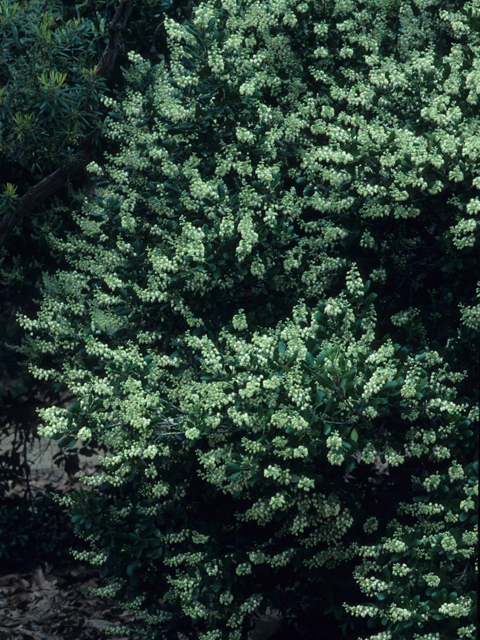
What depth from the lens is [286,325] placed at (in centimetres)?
420

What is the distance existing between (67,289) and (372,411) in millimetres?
2560

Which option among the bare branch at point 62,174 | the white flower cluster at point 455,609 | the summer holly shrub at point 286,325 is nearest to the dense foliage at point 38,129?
the bare branch at point 62,174

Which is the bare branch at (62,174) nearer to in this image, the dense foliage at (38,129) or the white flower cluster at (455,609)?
the dense foliage at (38,129)

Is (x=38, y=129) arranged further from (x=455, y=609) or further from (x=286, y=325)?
(x=455, y=609)

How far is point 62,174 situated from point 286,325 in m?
2.59

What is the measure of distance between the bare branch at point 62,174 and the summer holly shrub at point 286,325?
291 millimetres

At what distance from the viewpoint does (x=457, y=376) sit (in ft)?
13.1

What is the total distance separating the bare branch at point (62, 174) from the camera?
5188 mm

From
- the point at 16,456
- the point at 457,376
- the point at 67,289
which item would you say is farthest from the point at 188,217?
the point at 16,456

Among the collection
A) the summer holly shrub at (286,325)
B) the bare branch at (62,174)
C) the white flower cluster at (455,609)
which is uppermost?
the bare branch at (62,174)

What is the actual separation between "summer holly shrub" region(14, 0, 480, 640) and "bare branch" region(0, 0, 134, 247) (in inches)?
11.5

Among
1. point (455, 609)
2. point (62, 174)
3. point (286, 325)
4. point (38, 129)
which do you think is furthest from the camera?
point (62, 174)

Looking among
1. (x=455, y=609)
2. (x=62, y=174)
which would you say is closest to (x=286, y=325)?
(x=455, y=609)

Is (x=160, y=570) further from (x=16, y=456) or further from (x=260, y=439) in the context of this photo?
(x=16, y=456)
